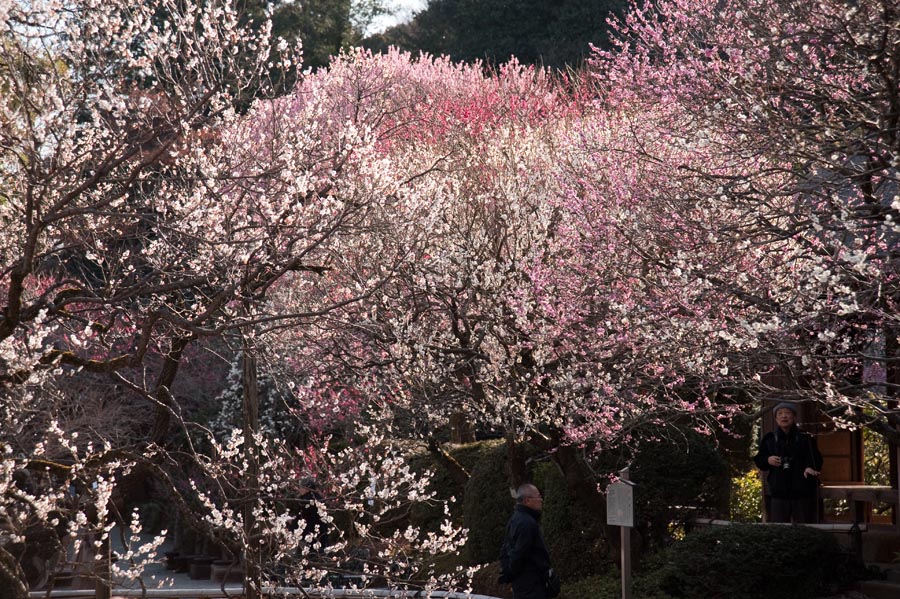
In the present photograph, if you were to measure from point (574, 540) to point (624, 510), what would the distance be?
2779 mm

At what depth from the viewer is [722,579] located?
955cm

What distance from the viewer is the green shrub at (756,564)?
9.41m

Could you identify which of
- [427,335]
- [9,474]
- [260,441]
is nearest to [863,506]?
[427,335]

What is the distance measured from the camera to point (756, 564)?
370 inches

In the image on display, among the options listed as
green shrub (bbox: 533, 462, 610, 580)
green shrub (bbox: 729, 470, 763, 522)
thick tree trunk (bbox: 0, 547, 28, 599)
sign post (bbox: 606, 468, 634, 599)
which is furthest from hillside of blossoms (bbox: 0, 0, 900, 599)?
green shrub (bbox: 729, 470, 763, 522)

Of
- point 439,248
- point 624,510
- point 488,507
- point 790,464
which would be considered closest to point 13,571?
point 624,510

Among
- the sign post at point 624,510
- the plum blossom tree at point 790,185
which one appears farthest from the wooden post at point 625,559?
the plum blossom tree at point 790,185

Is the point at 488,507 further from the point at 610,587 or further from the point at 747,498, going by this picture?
the point at 747,498

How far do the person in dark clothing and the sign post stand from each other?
74.7 inches

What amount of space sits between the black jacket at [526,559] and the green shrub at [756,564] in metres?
2.66

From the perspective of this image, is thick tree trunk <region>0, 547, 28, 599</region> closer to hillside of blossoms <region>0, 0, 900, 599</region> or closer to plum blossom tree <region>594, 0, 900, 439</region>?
hillside of blossoms <region>0, 0, 900, 599</region>

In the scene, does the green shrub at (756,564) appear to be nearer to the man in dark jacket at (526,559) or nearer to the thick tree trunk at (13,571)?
the man in dark jacket at (526,559)

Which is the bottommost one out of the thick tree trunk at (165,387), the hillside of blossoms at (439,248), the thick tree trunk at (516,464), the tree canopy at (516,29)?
the thick tree trunk at (516,464)

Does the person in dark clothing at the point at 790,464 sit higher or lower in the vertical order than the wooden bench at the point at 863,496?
higher
